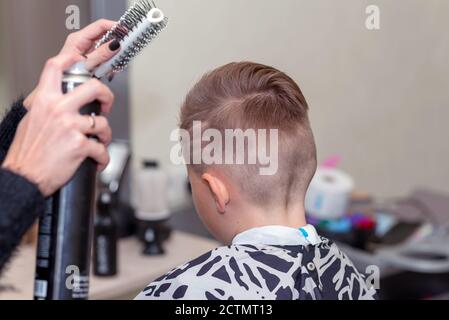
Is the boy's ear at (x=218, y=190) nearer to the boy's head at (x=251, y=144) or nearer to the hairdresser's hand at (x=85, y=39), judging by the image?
the boy's head at (x=251, y=144)

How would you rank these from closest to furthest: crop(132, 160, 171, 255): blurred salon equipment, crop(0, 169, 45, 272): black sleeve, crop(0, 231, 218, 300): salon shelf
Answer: crop(0, 169, 45, 272): black sleeve < crop(0, 231, 218, 300): salon shelf < crop(132, 160, 171, 255): blurred salon equipment

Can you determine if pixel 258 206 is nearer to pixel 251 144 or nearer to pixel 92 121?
pixel 251 144

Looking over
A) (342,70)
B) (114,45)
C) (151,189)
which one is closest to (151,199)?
(151,189)

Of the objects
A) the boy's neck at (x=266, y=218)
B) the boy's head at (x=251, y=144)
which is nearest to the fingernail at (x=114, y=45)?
the boy's head at (x=251, y=144)

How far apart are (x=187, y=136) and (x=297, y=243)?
0.19 metres

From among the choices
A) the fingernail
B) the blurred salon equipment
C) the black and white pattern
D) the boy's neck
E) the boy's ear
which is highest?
the fingernail

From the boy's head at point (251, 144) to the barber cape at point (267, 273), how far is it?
3cm

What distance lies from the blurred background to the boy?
0.17ft

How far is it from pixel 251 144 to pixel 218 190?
7cm

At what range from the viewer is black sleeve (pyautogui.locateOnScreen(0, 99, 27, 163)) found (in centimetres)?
85

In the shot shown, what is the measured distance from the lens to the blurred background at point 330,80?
855 mm

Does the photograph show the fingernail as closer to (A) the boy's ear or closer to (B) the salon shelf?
(A) the boy's ear

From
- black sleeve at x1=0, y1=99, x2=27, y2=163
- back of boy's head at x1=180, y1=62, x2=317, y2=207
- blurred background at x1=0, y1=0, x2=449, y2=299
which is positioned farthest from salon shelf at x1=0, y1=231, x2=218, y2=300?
back of boy's head at x1=180, y1=62, x2=317, y2=207

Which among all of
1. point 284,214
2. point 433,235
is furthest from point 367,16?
point 433,235
